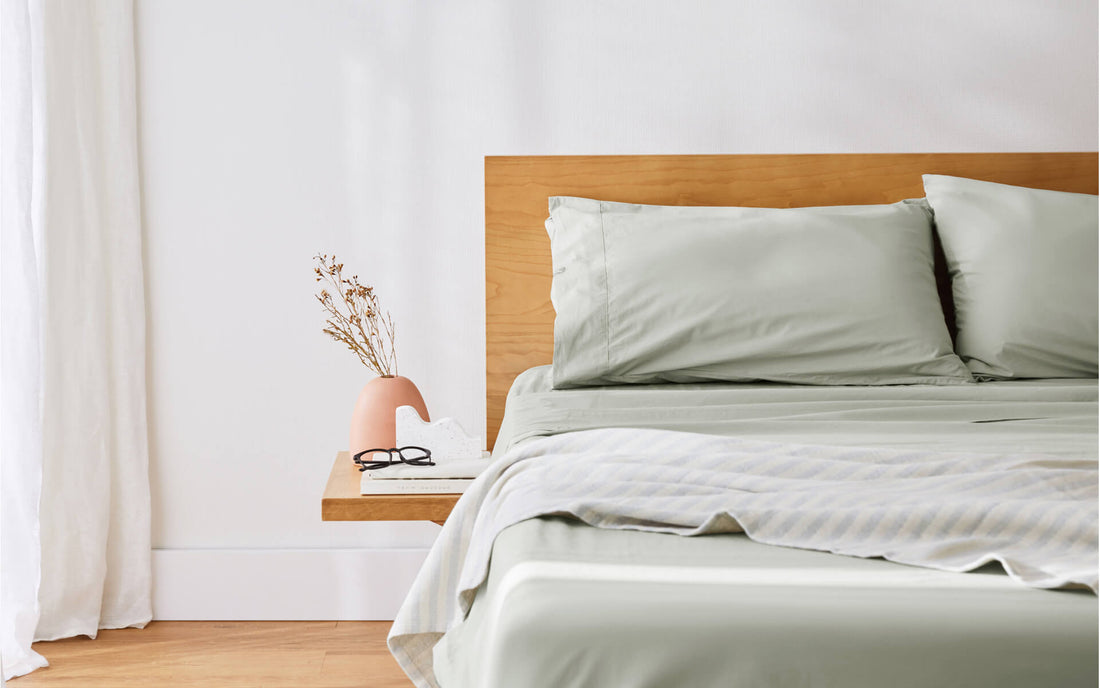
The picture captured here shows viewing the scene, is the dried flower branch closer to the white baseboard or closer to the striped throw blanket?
the white baseboard

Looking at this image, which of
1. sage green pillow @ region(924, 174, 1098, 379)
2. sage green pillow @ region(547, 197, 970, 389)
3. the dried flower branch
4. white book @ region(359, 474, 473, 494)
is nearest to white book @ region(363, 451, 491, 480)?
white book @ region(359, 474, 473, 494)

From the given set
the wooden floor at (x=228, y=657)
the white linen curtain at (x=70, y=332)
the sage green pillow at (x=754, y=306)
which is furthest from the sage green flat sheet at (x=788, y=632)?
the white linen curtain at (x=70, y=332)

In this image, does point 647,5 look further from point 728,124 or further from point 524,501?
point 524,501

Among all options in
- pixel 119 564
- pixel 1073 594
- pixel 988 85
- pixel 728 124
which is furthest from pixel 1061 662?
pixel 119 564

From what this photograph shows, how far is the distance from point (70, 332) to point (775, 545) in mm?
1827

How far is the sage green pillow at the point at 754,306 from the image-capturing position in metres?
1.77

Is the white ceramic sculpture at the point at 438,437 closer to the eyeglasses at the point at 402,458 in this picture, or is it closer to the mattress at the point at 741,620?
the eyeglasses at the point at 402,458

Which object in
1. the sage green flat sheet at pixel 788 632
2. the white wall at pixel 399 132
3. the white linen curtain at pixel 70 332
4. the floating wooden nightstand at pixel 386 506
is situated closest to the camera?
the sage green flat sheet at pixel 788 632

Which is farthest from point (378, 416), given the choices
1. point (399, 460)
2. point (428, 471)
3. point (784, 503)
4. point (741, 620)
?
point (741, 620)

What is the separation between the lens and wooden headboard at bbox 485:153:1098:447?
7.11 ft

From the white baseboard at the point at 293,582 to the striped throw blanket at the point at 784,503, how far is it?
1220 millimetres

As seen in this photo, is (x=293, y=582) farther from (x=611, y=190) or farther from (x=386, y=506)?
(x=611, y=190)

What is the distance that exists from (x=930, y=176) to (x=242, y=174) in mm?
1626

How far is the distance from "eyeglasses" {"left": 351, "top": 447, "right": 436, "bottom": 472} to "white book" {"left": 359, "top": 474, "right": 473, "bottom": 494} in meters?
0.04
